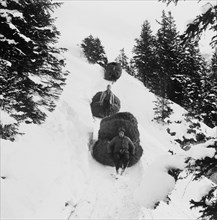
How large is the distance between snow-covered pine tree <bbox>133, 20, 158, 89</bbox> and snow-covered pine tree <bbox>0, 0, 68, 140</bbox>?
1338 inches

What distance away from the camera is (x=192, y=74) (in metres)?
34.8

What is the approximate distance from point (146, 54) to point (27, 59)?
3828cm

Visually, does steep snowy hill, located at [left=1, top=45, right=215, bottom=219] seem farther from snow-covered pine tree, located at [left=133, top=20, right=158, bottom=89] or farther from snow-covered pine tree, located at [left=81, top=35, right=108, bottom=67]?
snow-covered pine tree, located at [left=81, top=35, right=108, bottom=67]

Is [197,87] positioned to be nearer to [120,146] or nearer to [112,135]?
[112,135]

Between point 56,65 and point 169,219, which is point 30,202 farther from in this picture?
point 56,65

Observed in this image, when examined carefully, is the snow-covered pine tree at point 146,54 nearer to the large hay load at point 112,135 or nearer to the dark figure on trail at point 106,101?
the dark figure on trail at point 106,101

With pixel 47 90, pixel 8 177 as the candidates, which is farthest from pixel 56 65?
pixel 8 177

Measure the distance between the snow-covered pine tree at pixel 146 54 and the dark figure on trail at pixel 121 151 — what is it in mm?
31155

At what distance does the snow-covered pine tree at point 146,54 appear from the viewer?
44341 millimetres

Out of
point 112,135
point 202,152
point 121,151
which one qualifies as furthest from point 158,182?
point 112,135

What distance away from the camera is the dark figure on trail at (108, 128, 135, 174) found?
12211 mm

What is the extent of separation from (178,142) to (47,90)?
55.7ft

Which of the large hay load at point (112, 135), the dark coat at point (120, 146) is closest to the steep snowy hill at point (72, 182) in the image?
the large hay load at point (112, 135)

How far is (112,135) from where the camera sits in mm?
14180
